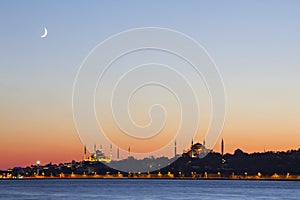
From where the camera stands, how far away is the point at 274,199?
152m

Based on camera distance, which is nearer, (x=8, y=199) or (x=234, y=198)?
(x=8, y=199)

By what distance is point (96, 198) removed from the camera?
148750 millimetres

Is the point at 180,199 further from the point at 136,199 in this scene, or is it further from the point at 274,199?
the point at 274,199

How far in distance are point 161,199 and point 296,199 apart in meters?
31.7

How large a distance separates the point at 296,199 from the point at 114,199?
3976cm

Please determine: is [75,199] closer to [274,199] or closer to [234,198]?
[234,198]

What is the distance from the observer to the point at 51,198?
146375mm

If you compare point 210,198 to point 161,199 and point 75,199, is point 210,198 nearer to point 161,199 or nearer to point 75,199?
point 161,199

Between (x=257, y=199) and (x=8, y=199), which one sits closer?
(x=8, y=199)

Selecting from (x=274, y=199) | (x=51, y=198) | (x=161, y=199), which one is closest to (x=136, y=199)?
(x=161, y=199)

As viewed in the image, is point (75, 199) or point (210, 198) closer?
point (75, 199)

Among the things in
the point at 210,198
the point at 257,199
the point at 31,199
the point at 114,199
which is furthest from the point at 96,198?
the point at 257,199

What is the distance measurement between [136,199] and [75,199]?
12363 mm

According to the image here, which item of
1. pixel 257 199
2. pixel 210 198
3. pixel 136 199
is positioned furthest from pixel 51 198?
pixel 257 199
